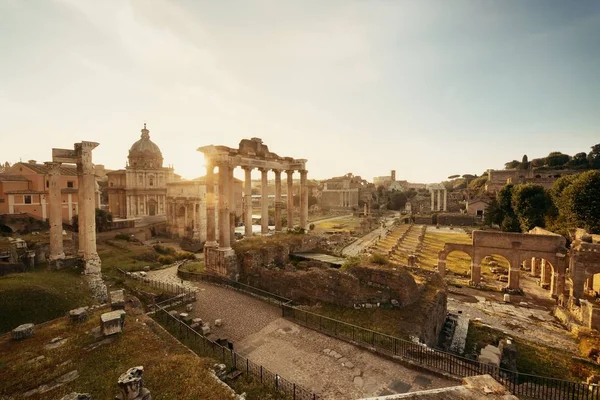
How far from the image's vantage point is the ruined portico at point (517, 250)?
2253 cm

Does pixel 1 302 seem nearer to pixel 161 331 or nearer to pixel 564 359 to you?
pixel 161 331

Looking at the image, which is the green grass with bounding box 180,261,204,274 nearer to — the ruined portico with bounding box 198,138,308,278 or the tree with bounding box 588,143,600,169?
the ruined portico with bounding box 198,138,308,278

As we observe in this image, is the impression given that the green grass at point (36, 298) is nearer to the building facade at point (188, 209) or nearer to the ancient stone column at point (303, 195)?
the ancient stone column at point (303, 195)

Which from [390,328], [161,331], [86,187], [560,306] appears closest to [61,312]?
[161,331]

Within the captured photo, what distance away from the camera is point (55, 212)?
17703 mm

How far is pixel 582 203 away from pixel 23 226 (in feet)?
205

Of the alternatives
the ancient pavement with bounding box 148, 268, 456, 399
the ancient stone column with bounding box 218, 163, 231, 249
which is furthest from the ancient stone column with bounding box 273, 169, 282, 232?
the ancient pavement with bounding box 148, 268, 456, 399

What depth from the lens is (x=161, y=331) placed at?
10.7 m

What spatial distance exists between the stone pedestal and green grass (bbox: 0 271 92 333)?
9048 mm

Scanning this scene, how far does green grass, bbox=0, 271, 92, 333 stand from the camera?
457 inches

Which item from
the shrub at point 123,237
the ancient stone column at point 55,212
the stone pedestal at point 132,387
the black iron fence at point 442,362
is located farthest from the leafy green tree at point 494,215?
the ancient stone column at point 55,212

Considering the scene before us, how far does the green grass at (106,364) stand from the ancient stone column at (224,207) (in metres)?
8.88

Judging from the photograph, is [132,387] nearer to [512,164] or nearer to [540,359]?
[540,359]

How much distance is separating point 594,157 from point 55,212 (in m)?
123
